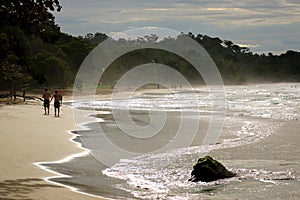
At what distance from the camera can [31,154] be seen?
14680mm

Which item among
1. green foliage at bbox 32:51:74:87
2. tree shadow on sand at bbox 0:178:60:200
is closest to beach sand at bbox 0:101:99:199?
tree shadow on sand at bbox 0:178:60:200

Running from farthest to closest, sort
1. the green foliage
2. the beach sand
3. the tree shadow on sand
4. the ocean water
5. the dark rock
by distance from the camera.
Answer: the green foliage, the dark rock, the ocean water, the beach sand, the tree shadow on sand

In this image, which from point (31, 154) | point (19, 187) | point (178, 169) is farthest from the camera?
point (31, 154)

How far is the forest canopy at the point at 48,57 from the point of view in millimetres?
12000

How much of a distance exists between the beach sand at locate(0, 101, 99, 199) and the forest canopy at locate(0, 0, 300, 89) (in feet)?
6.97

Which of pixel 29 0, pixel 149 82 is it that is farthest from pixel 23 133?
pixel 149 82

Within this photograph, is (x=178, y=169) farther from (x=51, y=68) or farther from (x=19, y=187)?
(x=51, y=68)

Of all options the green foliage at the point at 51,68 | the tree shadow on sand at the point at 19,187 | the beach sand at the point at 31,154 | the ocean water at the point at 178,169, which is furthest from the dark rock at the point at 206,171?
the green foliage at the point at 51,68

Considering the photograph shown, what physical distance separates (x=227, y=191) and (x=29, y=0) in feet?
19.9

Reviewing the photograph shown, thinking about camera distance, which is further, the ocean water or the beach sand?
the ocean water

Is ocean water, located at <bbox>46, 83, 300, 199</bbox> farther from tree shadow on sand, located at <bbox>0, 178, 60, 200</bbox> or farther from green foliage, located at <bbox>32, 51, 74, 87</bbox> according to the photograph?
green foliage, located at <bbox>32, 51, 74, 87</bbox>

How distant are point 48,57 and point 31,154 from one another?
57.5 metres

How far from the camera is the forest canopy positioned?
1200cm

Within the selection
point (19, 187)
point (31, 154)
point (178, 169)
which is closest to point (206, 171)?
point (178, 169)
